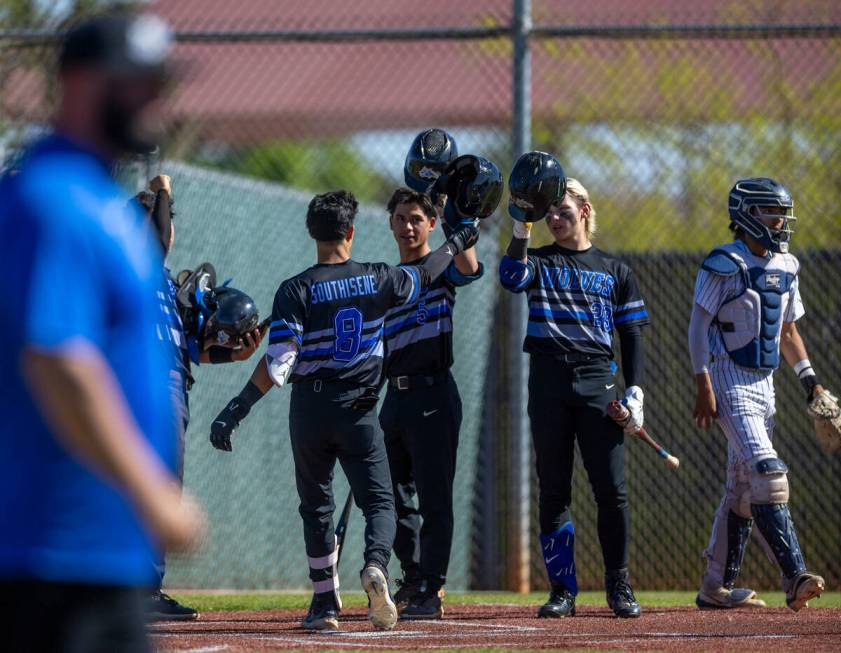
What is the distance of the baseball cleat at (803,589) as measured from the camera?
22.7 feet

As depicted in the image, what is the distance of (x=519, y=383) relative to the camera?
390 inches

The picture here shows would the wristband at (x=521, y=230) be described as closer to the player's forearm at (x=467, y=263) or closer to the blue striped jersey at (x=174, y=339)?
the player's forearm at (x=467, y=263)

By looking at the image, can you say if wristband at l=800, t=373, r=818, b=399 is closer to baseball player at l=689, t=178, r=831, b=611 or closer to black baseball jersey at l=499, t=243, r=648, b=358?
baseball player at l=689, t=178, r=831, b=611

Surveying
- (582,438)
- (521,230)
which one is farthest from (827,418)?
(521,230)

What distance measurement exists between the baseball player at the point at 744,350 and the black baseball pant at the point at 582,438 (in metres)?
0.62

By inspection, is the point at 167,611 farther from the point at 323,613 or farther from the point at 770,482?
the point at 770,482

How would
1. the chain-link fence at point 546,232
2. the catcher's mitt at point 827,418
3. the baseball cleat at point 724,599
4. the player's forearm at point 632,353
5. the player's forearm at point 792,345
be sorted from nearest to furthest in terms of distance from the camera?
the player's forearm at point 632,353
the catcher's mitt at point 827,418
the baseball cleat at point 724,599
the player's forearm at point 792,345
the chain-link fence at point 546,232

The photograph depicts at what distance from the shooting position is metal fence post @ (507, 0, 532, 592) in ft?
32.0

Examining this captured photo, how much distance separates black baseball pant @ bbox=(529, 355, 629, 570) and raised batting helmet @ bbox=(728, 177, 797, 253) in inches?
45.7

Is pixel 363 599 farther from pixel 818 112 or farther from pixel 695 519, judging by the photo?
pixel 818 112

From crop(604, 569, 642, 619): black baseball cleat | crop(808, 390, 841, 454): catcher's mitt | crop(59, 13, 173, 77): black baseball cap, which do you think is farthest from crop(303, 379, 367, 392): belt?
crop(59, 13, 173, 77): black baseball cap

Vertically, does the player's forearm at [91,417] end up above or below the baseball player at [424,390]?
below

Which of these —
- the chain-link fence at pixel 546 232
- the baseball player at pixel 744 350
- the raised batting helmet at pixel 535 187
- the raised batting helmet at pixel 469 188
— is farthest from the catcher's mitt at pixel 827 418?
the chain-link fence at pixel 546 232

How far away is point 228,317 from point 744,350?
2797mm
